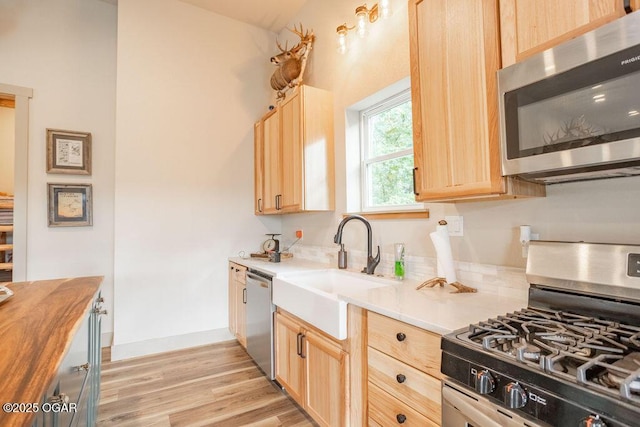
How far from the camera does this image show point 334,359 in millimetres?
1574

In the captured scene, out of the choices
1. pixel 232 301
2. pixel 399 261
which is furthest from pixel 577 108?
pixel 232 301

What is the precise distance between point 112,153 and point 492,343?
3.77 meters

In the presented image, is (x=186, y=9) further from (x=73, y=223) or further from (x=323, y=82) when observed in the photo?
(x=73, y=223)

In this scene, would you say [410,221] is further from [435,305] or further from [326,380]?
[326,380]

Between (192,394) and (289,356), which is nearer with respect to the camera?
(289,356)

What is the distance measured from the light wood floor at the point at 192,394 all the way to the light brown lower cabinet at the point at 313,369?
0.70 ft

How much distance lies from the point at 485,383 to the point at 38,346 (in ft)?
3.90

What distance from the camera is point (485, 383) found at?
80cm

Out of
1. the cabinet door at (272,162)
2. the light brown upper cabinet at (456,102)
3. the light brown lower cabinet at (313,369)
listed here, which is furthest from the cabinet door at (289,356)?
the cabinet door at (272,162)

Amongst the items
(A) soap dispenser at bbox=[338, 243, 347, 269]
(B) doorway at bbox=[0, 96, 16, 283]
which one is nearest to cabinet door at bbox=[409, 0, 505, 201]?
(A) soap dispenser at bbox=[338, 243, 347, 269]

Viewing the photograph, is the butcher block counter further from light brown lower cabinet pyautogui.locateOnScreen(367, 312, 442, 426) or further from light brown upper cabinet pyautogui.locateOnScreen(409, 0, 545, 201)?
light brown upper cabinet pyautogui.locateOnScreen(409, 0, 545, 201)

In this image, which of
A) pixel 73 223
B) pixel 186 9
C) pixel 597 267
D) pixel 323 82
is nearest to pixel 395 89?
pixel 323 82

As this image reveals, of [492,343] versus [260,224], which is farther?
[260,224]

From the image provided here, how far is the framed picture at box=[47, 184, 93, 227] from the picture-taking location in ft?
10.0
